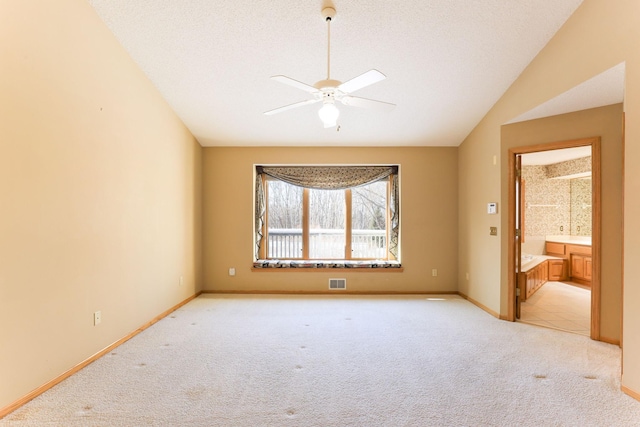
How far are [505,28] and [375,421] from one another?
3.28 metres

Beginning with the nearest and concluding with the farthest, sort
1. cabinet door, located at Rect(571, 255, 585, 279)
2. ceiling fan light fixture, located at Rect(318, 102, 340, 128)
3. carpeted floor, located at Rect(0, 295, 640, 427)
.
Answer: carpeted floor, located at Rect(0, 295, 640, 427) < ceiling fan light fixture, located at Rect(318, 102, 340, 128) < cabinet door, located at Rect(571, 255, 585, 279)

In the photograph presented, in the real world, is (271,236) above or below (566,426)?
above

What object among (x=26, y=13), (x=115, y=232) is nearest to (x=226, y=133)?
(x=115, y=232)

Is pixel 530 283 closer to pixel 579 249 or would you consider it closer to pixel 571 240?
pixel 579 249

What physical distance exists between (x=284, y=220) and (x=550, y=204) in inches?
223

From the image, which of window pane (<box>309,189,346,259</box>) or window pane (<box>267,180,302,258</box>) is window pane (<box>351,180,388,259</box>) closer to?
window pane (<box>309,189,346,259</box>)

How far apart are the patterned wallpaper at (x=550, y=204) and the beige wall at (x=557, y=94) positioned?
10.1 feet

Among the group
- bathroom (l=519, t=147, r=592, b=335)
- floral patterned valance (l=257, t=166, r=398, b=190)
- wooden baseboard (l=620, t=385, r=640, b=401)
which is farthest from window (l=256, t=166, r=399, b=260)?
wooden baseboard (l=620, t=385, r=640, b=401)

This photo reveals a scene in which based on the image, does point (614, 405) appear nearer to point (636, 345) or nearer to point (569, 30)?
point (636, 345)

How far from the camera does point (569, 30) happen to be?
2709 mm

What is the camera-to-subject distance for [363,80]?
6.80 ft

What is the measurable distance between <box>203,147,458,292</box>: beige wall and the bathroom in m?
1.32

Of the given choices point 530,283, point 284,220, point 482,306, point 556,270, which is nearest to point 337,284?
point 284,220

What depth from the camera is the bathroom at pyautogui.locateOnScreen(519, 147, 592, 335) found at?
474 cm
